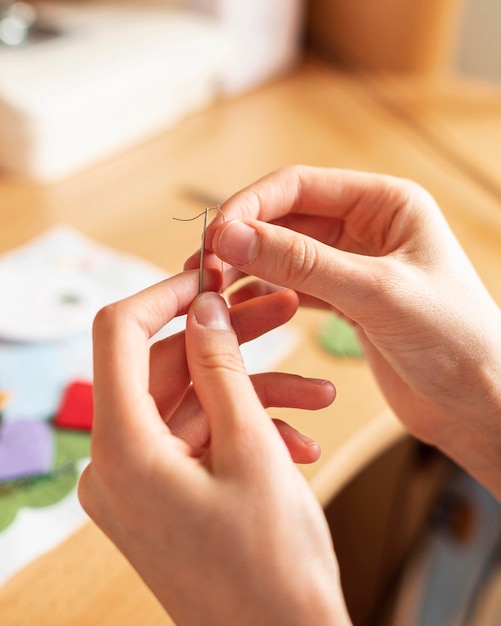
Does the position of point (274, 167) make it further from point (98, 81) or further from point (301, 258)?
point (301, 258)

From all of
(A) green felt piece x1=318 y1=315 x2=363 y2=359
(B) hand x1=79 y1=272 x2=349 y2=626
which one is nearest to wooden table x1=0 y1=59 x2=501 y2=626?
(A) green felt piece x1=318 y1=315 x2=363 y2=359

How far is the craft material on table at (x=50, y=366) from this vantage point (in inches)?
20.7

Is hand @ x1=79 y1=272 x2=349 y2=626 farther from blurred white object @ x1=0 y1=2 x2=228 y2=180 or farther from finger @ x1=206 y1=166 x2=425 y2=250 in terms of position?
blurred white object @ x1=0 y1=2 x2=228 y2=180

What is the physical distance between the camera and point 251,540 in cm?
34

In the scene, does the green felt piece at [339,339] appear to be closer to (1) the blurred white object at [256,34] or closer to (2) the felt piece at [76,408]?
(2) the felt piece at [76,408]

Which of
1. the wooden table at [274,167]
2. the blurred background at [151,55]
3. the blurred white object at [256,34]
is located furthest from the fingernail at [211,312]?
the blurred white object at [256,34]

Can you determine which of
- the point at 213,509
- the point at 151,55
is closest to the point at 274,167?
the point at 151,55

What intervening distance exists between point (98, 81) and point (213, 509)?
76cm

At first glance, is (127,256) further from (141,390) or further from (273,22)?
(273,22)

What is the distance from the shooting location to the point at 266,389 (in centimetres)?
51

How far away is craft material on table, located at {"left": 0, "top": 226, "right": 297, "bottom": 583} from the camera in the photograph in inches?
20.7

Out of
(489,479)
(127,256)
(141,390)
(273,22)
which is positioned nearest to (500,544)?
(489,479)

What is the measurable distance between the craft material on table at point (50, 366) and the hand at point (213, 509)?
0.15 metres

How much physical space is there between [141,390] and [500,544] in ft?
2.36
